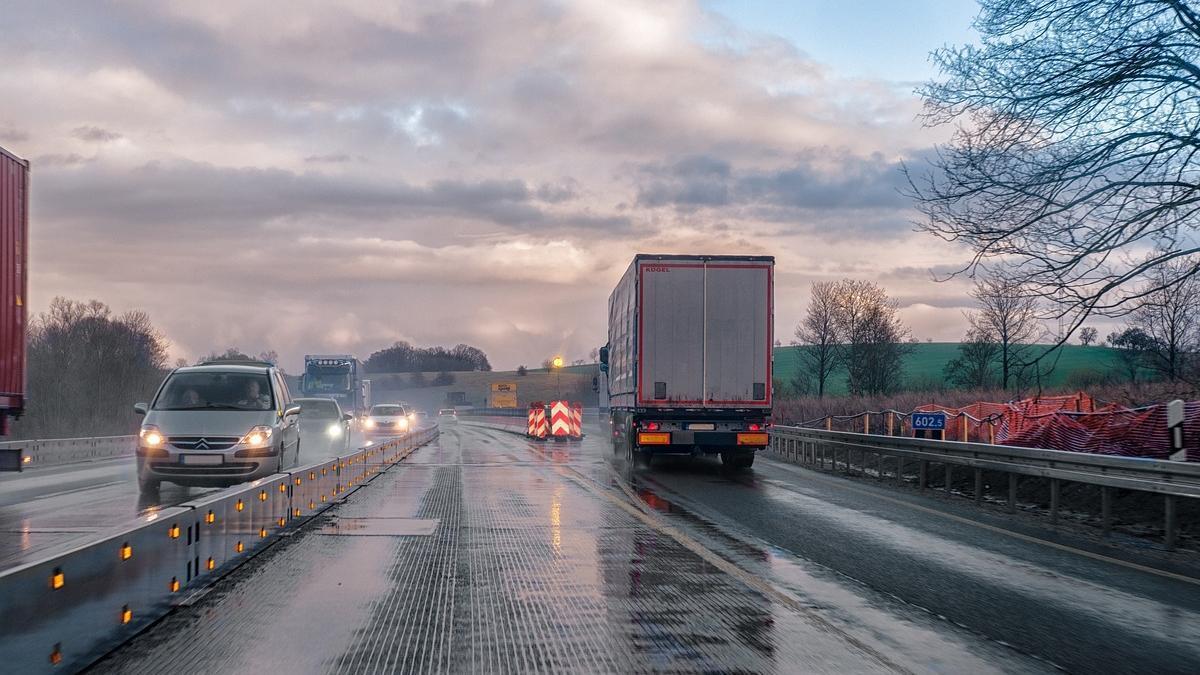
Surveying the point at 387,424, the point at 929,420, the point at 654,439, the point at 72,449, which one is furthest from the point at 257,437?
the point at 387,424

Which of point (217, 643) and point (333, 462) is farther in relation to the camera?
point (333, 462)

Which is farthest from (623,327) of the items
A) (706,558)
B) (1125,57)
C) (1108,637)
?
(1108,637)

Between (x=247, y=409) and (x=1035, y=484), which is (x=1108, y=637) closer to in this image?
(x=1035, y=484)

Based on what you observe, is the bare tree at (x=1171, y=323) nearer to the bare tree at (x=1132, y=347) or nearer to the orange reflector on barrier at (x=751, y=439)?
the bare tree at (x=1132, y=347)

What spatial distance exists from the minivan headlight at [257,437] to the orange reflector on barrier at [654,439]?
841 centimetres

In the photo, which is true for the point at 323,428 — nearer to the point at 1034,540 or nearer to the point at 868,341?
the point at 1034,540

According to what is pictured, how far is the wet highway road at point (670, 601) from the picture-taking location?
6074mm

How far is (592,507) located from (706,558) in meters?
5.15

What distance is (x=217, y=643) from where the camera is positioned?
20.6 ft

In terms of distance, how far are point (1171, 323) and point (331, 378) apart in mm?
40711

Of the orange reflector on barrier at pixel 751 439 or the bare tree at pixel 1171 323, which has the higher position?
the bare tree at pixel 1171 323

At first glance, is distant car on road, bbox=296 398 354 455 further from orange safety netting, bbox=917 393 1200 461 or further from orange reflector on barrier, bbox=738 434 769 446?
orange safety netting, bbox=917 393 1200 461

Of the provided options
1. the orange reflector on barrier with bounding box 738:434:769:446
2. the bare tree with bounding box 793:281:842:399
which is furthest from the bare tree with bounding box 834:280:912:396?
the orange reflector on barrier with bounding box 738:434:769:446

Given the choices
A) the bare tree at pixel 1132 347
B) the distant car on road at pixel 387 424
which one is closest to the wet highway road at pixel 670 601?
the bare tree at pixel 1132 347
